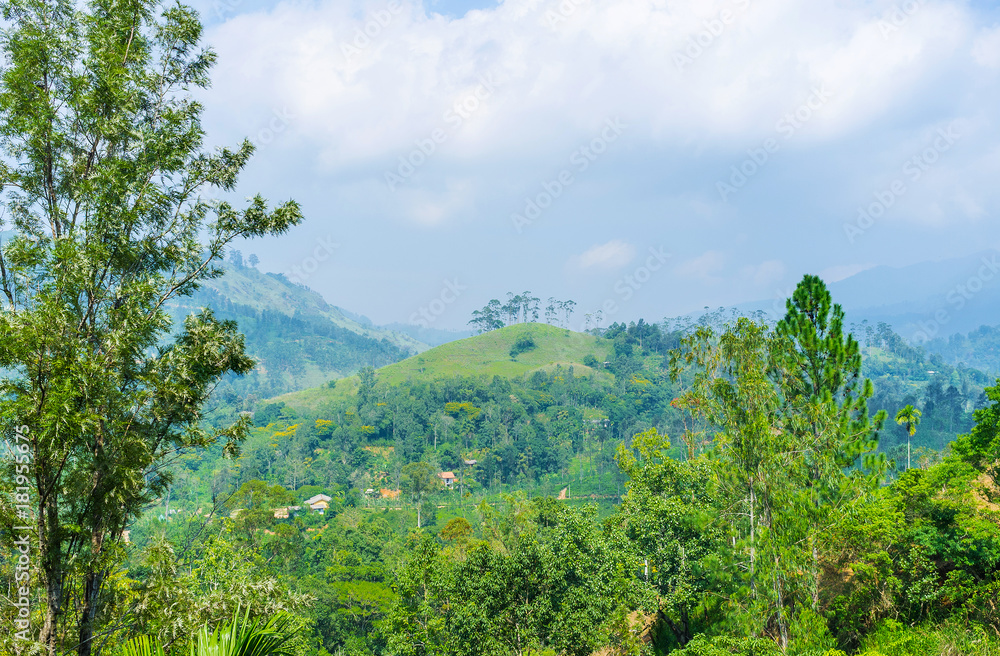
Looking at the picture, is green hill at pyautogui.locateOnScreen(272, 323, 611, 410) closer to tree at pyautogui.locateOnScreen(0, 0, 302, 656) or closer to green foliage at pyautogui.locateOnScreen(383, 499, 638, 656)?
green foliage at pyautogui.locateOnScreen(383, 499, 638, 656)

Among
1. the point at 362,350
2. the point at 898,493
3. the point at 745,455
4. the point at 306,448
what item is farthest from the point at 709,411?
the point at 362,350

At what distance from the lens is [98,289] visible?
213 inches

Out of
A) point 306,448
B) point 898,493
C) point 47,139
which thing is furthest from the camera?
point 306,448

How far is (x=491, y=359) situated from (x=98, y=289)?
106367mm

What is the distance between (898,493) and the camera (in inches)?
486

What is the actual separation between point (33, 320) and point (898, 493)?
49.1ft

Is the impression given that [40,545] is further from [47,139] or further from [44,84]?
[44,84]

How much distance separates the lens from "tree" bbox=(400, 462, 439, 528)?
5609 centimetres

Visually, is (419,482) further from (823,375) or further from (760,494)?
(760,494)

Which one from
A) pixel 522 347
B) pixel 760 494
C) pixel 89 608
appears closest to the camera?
pixel 89 608

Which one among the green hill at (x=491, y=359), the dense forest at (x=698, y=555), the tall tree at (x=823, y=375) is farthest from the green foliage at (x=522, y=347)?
the tall tree at (x=823, y=375)

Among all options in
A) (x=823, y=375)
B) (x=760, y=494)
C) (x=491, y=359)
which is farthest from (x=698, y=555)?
(x=491, y=359)

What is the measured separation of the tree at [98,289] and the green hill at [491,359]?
305ft

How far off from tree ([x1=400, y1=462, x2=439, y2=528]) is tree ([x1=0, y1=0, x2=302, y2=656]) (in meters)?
51.0
